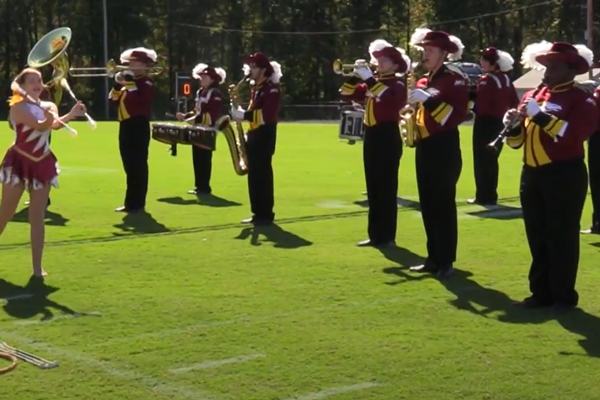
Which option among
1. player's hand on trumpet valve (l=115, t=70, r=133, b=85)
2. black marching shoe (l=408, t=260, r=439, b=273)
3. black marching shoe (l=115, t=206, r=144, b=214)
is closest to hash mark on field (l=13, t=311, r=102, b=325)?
black marching shoe (l=408, t=260, r=439, b=273)

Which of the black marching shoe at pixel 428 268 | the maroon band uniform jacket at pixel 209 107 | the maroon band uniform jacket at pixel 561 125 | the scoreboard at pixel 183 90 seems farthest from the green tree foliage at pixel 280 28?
the maroon band uniform jacket at pixel 561 125

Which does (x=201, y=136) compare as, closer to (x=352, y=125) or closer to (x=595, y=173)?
(x=352, y=125)

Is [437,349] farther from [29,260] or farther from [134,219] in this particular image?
[134,219]

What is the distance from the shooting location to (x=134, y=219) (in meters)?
12.7

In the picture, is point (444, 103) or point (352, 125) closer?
point (444, 103)

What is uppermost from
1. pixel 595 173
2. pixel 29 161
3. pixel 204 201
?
pixel 29 161

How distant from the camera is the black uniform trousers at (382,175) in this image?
1052 centimetres

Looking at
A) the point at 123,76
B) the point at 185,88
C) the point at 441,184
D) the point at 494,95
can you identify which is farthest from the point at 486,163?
the point at 185,88

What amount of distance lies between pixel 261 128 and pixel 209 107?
3.72 m

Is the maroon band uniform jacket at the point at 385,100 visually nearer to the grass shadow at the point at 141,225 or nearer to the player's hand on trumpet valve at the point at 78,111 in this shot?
the grass shadow at the point at 141,225

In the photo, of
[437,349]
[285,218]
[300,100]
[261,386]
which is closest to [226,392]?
[261,386]

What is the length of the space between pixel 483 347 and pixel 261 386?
158 centimetres

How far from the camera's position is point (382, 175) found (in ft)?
34.7

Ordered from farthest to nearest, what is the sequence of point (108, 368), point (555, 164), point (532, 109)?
point (555, 164), point (532, 109), point (108, 368)
